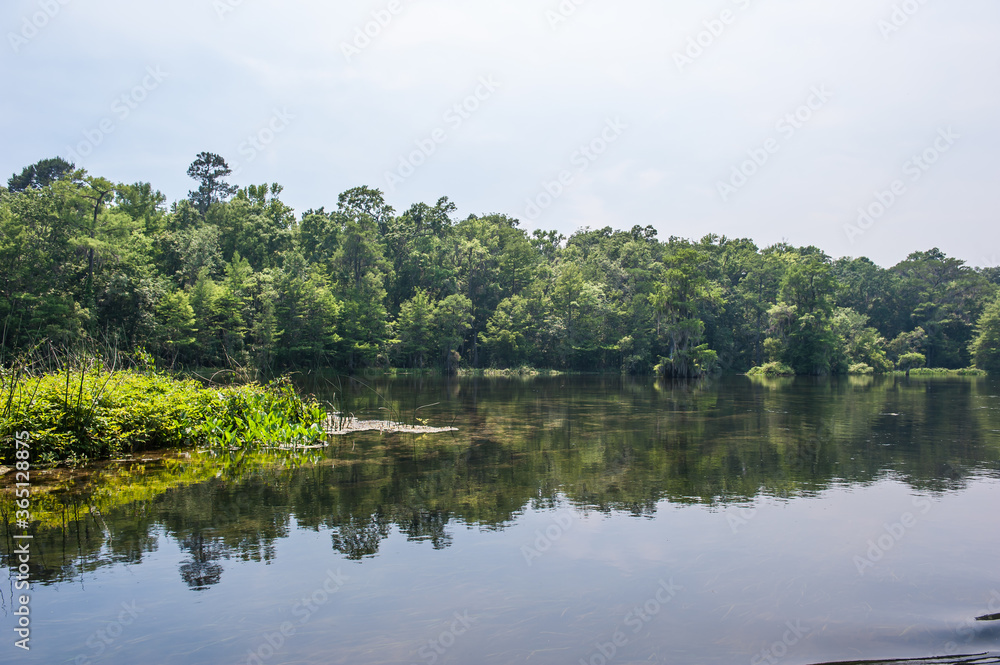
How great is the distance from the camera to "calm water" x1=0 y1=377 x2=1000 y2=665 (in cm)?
568

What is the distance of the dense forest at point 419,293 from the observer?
3994cm

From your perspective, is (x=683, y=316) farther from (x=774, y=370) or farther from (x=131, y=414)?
(x=131, y=414)

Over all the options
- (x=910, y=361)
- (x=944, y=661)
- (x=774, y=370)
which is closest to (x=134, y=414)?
(x=944, y=661)

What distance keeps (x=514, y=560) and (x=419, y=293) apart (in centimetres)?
5978

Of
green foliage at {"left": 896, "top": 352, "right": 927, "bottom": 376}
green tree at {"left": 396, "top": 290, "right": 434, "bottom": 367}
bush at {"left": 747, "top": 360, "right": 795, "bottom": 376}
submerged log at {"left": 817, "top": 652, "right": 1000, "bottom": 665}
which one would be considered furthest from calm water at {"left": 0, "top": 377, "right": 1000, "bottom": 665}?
green foliage at {"left": 896, "top": 352, "right": 927, "bottom": 376}

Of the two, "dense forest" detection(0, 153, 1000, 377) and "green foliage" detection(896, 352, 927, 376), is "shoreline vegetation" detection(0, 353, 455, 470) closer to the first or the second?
"dense forest" detection(0, 153, 1000, 377)

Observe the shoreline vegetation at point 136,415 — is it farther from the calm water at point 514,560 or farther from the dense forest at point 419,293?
the dense forest at point 419,293

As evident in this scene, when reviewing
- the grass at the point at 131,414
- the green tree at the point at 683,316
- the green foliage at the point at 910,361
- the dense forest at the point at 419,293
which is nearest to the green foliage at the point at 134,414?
the grass at the point at 131,414

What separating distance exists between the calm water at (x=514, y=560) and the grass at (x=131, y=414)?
2.87ft

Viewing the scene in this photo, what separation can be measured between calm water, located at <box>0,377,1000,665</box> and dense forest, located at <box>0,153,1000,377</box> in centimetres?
3071

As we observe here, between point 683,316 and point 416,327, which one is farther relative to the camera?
point 416,327

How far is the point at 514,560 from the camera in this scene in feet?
25.5

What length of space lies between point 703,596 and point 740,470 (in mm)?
7248

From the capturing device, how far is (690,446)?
16531 millimetres
